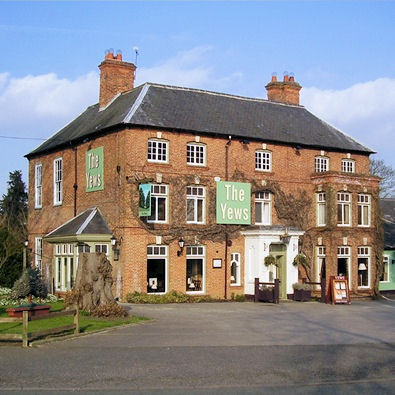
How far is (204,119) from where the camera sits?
32531 mm

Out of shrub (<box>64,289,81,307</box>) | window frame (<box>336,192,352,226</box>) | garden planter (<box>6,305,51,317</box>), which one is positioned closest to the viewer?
garden planter (<box>6,305,51,317</box>)

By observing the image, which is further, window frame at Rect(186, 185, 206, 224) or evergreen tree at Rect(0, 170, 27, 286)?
evergreen tree at Rect(0, 170, 27, 286)

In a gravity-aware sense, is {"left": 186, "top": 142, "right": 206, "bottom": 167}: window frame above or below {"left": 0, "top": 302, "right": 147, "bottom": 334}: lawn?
above

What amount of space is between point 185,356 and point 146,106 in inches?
721

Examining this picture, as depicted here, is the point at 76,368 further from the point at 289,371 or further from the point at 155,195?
the point at 155,195

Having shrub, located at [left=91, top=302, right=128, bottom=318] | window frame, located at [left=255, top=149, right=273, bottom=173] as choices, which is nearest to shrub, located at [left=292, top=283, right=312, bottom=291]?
window frame, located at [left=255, top=149, right=273, bottom=173]

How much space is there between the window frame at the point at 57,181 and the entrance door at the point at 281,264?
1167cm

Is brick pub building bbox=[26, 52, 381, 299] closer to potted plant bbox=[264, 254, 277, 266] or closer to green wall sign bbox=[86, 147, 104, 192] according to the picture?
green wall sign bbox=[86, 147, 104, 192]

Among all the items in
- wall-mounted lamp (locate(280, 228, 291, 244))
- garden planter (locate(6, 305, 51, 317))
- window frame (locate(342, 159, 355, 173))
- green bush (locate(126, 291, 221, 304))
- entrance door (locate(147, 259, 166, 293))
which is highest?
window frame (locate(342, 159, 355, 173))

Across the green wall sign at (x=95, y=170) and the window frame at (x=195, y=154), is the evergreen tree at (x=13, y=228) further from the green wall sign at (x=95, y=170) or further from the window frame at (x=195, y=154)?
the window frame at (x=195, y=154)

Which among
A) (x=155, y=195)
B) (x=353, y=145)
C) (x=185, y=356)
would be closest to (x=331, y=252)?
(x=353, y=145)

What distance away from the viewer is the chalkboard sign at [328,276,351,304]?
1195 inches

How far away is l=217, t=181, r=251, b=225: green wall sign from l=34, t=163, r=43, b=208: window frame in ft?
37.6

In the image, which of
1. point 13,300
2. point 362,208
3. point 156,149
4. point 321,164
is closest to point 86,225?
point 156,149
